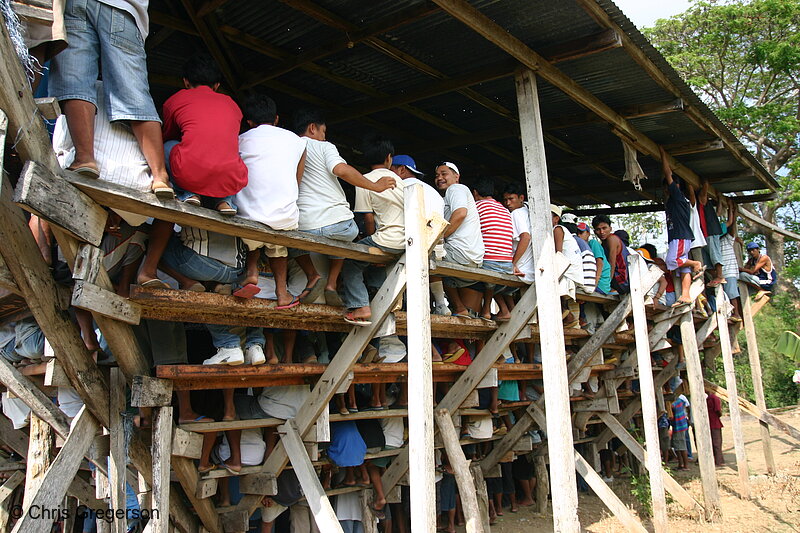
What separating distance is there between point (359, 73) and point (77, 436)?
3849mm

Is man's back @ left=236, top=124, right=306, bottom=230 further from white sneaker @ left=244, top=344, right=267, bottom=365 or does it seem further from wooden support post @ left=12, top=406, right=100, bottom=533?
wooden support post @ left=12, top=406, right=100, bottom=533

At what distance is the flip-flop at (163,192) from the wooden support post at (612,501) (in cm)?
496

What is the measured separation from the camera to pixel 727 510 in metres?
8.62

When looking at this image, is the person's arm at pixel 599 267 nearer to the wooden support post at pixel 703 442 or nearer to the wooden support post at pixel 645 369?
the wooden support post at pixel 645 369

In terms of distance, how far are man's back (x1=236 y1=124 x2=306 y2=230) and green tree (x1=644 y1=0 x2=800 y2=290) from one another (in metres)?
18.0

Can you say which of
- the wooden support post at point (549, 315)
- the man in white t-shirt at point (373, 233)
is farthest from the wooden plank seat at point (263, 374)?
the wooden support post at point (549, 315)

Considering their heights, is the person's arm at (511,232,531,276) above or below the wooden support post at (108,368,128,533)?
above

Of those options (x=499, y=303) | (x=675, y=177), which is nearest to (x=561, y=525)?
(x=499, y=303)

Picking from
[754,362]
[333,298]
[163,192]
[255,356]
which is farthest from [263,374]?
[754,362]

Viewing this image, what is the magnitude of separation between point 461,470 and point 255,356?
2468 millimetres

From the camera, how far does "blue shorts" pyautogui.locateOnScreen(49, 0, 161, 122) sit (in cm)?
305

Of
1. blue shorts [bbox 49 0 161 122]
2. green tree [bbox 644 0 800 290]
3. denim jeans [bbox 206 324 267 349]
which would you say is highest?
green tree [bbox 644 0 800 290]

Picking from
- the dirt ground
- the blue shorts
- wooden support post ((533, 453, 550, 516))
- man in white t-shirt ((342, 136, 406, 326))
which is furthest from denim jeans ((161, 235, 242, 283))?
wooden support post ((533, 453, 550, 516))

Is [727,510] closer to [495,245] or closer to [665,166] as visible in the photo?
[665,166]
